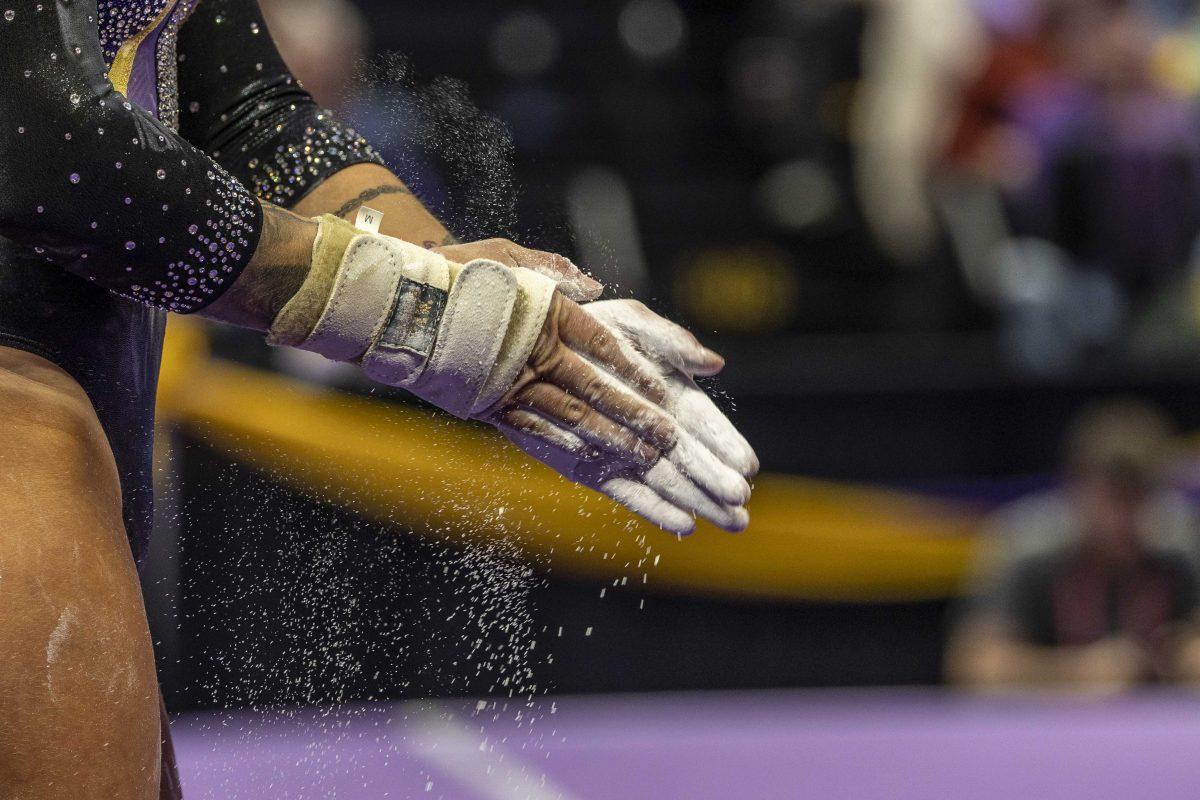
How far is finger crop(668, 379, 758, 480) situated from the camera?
142 cm

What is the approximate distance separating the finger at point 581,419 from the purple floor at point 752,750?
115 centimetres

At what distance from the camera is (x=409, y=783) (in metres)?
2.97

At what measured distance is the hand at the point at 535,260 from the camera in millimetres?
1417

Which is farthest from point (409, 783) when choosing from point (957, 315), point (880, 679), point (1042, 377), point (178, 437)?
point (957, 315)

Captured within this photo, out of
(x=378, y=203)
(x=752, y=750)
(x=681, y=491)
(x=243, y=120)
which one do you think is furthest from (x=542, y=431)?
(x=752, y=750)

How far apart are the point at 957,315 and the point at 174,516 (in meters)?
2.84

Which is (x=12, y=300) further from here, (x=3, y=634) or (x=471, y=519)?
(x=471, y=519)

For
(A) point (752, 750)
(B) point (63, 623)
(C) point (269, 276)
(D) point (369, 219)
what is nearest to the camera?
(B) point (63, 623)

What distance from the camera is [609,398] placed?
1353 mm

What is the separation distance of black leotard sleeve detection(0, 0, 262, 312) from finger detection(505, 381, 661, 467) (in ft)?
0.93

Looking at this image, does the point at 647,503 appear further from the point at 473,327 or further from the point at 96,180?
the point at 96,180

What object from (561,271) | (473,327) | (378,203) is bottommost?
(473,327)

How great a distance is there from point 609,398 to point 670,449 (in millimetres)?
80

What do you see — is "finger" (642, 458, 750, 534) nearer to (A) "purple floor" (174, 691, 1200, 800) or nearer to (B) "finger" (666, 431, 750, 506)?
(B) "finger" (666, 431, 750, 506)
